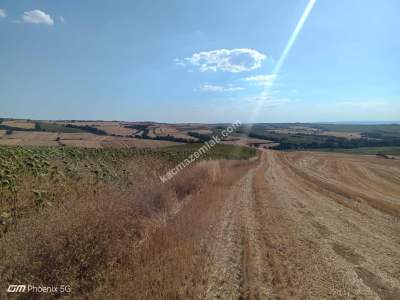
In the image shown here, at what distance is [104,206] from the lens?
20.0 ft

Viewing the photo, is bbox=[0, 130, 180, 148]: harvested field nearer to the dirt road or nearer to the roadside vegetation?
the roadside vegetation

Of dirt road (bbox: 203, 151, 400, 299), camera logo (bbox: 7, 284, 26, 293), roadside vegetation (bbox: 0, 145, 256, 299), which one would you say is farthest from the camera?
dirt road (bbox: 203, 151, 400, 299)

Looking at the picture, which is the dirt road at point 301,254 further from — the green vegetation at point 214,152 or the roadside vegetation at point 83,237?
the green vegetation at point 214,152

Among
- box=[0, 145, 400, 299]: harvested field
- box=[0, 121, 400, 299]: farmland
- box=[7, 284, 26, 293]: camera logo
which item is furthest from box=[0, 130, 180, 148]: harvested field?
box=[7, 284, 26, 293]: camera logo

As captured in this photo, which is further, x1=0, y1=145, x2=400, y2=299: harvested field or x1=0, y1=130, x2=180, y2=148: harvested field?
x1=0, y1=130, x2=180, y2=148: harvested field

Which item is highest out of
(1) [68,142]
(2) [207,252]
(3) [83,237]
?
(3) [83,237]

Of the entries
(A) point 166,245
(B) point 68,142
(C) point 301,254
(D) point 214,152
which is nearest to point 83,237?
(A) point 166,245

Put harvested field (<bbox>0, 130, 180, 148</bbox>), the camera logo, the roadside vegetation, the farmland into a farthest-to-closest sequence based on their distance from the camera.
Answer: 1. harvested field (<bbox>0, 130, 180, 148</bbox>)
2. the farmland
3. the roadside vegetation
4. the camera logo

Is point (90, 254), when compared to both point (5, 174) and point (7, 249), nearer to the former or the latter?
point (7, 249)

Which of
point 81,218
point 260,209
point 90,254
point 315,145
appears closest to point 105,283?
point 90,254

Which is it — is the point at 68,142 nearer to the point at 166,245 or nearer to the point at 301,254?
the point at 166,245

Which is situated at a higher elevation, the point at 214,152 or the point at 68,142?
the point at 68,142

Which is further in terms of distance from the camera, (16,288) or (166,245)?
(166,245)

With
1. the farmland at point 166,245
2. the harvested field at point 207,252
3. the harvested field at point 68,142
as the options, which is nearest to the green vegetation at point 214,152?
the harvested field at point 68,142
